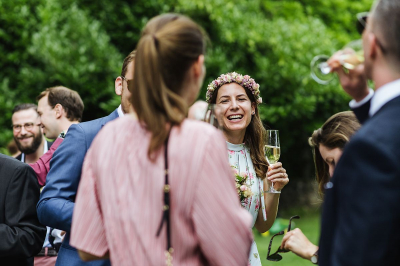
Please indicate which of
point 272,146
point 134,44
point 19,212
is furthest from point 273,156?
point 134,44

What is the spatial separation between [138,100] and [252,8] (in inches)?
474

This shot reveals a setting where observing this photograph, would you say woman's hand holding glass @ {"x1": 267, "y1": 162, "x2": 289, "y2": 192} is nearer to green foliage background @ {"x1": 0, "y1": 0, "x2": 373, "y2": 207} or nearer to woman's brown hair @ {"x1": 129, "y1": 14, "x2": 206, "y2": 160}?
woman's brown hair @ {"x1": 129, "y1": 14, "x2": 206, "y2": 160}

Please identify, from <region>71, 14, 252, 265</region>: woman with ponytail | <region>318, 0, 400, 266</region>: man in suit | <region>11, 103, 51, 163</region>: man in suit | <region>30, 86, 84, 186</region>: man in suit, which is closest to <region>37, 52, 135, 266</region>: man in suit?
<region>71, 14, 252, 265</region>: woman with ponytail

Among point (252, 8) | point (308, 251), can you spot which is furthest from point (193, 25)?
point (252, 8)

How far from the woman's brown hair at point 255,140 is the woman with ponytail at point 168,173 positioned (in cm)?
245

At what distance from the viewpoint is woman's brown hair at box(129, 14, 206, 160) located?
2.17 m

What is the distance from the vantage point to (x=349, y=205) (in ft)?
6.93

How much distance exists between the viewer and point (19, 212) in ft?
13.1

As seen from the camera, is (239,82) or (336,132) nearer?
(336,132)

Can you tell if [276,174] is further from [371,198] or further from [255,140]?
[371,198]

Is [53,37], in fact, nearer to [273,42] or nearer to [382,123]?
[273,42]

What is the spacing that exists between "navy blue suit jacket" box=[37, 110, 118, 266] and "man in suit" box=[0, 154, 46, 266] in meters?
0.40

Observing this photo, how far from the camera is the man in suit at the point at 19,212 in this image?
387 centimetres

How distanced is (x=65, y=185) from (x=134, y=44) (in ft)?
30.3
